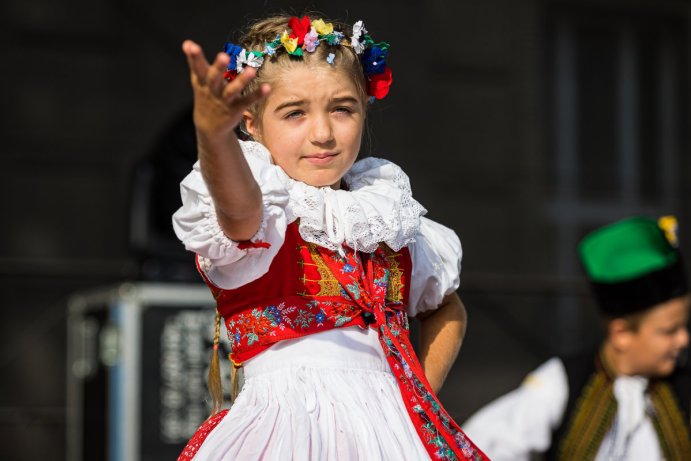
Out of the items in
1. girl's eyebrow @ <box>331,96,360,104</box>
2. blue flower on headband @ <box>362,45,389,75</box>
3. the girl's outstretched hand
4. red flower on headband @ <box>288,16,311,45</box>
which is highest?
red flower on headband @ <box>288,16,311,45</box>

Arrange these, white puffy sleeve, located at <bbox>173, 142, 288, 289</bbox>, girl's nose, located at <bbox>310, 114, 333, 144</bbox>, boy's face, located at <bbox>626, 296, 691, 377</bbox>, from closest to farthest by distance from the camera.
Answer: white puffy sleeve, located at <bbox>173, 142, 288, 289</bbox>, girl's nose, located at <bbox>310, 114, 333, 144</bbox>, boy's face, located at <bbox>626, 296, 691, 377</bbox>

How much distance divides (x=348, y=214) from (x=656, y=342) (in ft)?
6.38

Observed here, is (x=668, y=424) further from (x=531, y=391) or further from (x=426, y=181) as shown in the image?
(x=426, y=181)

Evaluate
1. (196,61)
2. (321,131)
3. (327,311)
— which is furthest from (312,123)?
(196,61)

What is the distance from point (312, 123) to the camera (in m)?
2.46

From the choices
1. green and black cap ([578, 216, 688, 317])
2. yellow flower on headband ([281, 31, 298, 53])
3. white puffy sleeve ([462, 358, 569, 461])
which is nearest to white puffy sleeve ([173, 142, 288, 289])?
yellow flower on headband ([281, 31, 298, 53])

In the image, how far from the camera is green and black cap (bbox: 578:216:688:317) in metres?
4.16

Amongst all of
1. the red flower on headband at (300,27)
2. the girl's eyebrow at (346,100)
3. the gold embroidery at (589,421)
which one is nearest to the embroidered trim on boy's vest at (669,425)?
the gold embroidery at (589,421)

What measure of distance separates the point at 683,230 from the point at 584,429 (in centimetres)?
371

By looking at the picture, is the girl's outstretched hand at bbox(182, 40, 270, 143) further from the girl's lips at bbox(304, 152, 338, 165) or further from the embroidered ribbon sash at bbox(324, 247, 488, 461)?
the embroidered ribbon sash at bbox(324, 247, 488, 461)

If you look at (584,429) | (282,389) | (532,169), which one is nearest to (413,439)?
(282,389)

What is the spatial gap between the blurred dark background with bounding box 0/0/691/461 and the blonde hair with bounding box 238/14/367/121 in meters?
2.87

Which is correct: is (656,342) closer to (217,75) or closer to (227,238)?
(227,238)

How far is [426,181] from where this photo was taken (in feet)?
22.5
